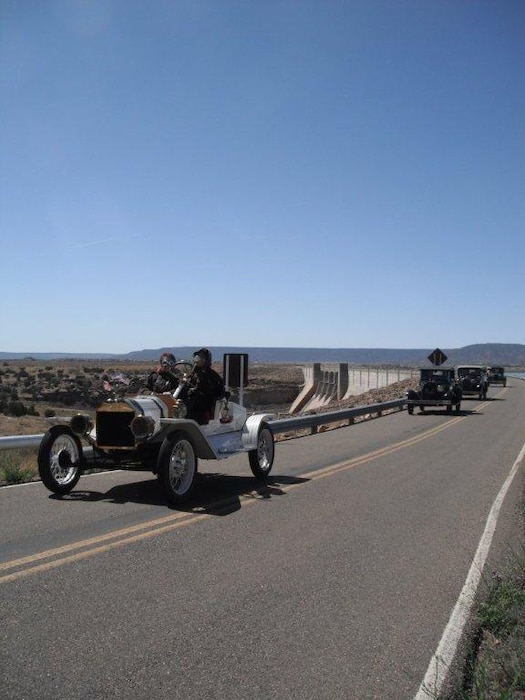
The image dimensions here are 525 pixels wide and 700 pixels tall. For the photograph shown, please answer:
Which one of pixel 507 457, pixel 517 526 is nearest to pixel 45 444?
pixel 517 526

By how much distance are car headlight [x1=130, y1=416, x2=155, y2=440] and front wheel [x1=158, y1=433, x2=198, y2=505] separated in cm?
30

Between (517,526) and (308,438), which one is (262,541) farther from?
(308,438)

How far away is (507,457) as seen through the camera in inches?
599

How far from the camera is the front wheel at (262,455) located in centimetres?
1084

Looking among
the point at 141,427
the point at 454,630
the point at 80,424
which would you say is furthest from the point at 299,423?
the point at 454,630

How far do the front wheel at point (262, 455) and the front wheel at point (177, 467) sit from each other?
5.75 ft

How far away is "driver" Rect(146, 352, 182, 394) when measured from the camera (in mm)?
10102

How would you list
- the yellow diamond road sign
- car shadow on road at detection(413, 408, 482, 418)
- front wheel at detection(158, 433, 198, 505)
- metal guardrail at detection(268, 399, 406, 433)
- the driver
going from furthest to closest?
the yellow diamond road sign
car shadow on road at detection(413, 408, 482, 418)
metal guardrail at detection(268, 399, 406, 433)
the driver
front wheel at detection(158, 433, 198, 505)

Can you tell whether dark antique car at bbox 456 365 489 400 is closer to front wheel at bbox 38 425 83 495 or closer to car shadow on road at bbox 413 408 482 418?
car shadow on road at bbox 413 408 482 418

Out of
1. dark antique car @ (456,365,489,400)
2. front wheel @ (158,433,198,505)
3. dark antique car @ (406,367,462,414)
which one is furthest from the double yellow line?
dark antique car @ (456,365,489,400)

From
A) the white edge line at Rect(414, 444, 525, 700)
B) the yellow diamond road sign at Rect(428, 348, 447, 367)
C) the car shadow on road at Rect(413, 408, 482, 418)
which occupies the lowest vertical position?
the car shadow on road at Rect(413, 408, 482, 418)

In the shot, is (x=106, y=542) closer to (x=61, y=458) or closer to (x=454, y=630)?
(x=61, y=458)

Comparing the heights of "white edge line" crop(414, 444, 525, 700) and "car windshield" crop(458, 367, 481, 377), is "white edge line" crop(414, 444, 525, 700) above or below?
below

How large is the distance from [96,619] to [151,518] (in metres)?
3.18
